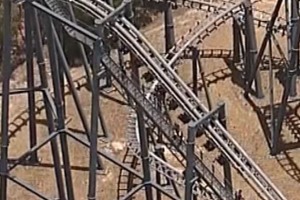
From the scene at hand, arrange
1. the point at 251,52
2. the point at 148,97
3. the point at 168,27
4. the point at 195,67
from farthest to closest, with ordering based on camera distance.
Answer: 1. the point at 168,27
2. the point at 251,52
3. the point at 195,67
4. the point at 148,97

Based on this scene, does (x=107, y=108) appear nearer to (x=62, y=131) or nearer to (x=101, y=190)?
(x=101, y=190)

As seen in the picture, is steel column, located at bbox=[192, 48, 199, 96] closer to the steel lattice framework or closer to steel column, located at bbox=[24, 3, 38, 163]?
the steel lattice framework

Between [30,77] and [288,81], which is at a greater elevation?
[30,77]

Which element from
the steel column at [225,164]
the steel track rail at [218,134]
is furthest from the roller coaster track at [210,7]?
the steel column at [225,164]

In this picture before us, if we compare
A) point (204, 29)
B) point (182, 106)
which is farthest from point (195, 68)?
point (182, 106)

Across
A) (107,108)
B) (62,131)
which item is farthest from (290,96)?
(62,131)

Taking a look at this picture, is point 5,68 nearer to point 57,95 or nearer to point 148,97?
point 57,95

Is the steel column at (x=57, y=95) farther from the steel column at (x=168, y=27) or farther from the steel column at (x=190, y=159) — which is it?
the steel column at (x=168, y=27)

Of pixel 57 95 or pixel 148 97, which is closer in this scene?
pixel 57 95
